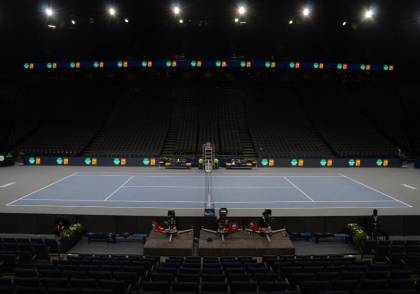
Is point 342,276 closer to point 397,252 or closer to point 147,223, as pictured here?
point 397,252

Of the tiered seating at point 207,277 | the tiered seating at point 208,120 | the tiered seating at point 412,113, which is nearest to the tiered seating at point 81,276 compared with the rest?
the tiered seating at point 207,277

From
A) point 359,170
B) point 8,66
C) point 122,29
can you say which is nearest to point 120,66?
point 122,29

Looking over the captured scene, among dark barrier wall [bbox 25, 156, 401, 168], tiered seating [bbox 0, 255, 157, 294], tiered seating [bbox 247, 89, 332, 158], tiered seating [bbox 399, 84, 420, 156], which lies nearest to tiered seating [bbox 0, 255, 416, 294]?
tiered seating [bbox 0, 255, 157, 294]

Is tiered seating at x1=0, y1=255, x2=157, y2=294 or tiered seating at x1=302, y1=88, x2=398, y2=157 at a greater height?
tiered seating at x1=302, y1=88, x2=398, y2=157

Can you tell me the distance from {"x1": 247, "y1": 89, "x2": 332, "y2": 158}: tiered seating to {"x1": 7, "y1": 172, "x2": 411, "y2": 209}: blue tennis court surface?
7.16 meters

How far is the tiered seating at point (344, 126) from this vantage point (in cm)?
3416

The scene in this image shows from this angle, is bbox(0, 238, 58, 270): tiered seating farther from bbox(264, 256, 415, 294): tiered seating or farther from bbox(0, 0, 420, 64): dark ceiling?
bbox(0, 0, 420, 64): dark ceiling

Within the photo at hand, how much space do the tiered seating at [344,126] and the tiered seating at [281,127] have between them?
1.42 meters

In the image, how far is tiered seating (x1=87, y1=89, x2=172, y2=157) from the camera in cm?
3400

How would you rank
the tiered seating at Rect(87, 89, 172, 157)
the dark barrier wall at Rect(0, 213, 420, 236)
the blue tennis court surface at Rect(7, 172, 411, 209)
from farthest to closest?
the tiered seating at Rect(87, 89, 172, 157), the blue tennis court surface at Rect(7, 172, 411, 209), the dark barrier wall at Rect(0, 213, 420, 236)

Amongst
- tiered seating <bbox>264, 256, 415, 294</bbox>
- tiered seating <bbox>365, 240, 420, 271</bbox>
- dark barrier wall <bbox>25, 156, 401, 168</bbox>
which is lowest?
tiered seating <bbox>365, 240, 420, 271</bbox>

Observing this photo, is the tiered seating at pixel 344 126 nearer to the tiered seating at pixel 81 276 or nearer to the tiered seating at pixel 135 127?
the tiered seating at pixel 135 127

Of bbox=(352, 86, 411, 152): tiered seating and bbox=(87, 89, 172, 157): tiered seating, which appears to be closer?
bbox=(87, 89, 172, 157): tiered seating

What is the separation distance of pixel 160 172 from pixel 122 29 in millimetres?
17859
